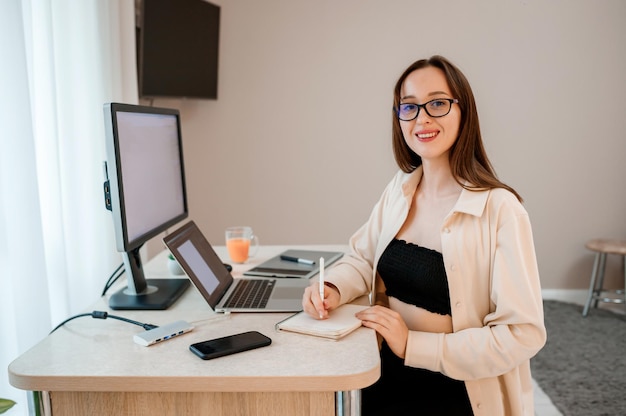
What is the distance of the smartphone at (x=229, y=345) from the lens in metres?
1.19

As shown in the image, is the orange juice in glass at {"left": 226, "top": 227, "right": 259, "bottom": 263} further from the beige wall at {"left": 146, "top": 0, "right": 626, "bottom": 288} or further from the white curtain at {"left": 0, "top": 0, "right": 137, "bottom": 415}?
the beige wall at {"left": 146, "top": 0, "right": 626, "bottom": 288}

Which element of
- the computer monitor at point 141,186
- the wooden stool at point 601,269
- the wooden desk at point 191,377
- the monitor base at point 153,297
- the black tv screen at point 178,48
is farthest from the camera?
the wooden stool at point 601,269

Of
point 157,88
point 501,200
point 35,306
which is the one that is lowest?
point 35,306

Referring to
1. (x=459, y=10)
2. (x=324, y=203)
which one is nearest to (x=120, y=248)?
(x=324, y=203)

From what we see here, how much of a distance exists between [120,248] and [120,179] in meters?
0.17

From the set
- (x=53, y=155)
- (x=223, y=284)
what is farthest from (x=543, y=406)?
(x=53, y=155)

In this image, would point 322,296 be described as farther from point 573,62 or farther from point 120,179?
point 573,62

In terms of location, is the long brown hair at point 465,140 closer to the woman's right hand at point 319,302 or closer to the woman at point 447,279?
the woman at point 447,279

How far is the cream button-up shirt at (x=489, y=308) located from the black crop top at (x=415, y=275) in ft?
0.18

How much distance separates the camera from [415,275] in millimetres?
1511

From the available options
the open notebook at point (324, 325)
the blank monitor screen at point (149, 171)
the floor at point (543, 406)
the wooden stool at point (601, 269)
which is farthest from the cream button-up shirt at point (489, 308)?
the wooden stool at point (601, 269)

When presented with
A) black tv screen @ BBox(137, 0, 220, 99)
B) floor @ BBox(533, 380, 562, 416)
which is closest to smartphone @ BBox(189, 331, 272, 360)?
floor @ BBox(533, 380, 562, 416)

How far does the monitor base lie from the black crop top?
22.6 inches

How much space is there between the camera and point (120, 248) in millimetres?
1425
